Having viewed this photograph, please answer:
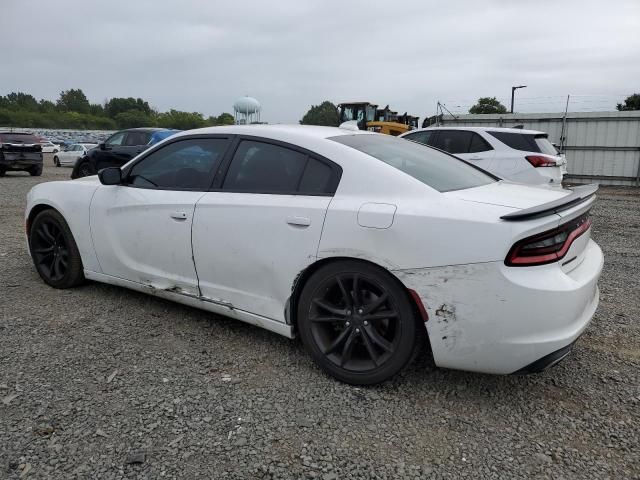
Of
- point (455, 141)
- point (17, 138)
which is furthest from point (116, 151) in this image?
point (455, 141)

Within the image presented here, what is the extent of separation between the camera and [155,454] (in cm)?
220

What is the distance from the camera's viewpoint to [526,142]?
8.98 metres

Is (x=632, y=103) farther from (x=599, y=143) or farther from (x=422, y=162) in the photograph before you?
(x=422, y=162)

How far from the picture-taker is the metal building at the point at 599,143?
1462 cm

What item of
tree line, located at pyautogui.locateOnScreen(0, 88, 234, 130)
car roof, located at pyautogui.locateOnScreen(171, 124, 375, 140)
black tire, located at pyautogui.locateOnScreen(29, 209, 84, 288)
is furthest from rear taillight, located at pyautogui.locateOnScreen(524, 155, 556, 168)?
tree line, located at pyautogui.locateOnScreen(0, 88, 234, 130)

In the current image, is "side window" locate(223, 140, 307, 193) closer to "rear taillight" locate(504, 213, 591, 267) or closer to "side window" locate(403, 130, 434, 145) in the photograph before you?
"rear taillight" locate(504, 213, 591, 267)

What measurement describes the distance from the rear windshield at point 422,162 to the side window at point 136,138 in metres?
10.8

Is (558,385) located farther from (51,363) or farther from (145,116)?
(145,116)

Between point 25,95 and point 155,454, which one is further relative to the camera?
point 25,95

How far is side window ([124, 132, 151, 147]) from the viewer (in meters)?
13.0

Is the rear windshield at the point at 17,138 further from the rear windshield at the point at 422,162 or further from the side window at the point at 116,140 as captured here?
the rear windshield at the point at 422,162

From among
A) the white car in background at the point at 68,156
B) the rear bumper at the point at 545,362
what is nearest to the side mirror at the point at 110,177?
→ the rear bumper at the point at 545,362

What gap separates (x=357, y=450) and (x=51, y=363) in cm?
192

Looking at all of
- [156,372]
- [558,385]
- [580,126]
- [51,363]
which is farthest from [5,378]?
[580,126]
